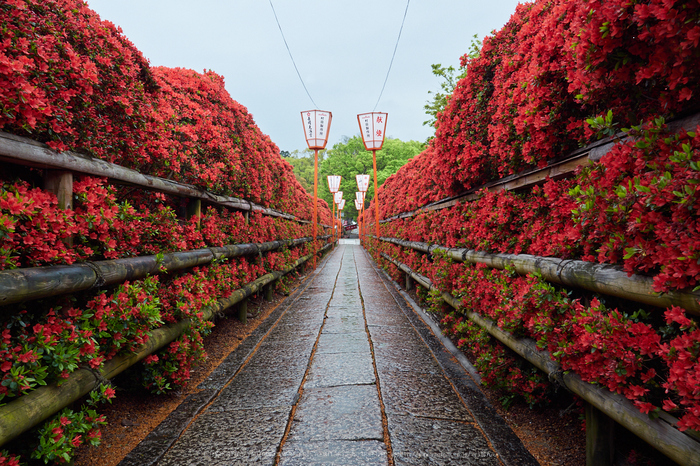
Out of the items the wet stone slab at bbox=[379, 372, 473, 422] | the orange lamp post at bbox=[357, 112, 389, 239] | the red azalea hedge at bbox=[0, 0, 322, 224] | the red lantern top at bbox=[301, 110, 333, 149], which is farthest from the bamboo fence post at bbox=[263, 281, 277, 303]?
the orange lamp post at bbox=[357, 112, 389, 239]

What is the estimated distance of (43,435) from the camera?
1500mm

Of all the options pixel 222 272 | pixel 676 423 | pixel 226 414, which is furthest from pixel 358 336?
pixel 676 423

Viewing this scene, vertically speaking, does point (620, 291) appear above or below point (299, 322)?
above

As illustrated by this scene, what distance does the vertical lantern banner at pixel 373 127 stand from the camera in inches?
403

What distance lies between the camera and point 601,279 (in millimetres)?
1557

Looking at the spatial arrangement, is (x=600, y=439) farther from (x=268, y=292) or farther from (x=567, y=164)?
(x=268, y=292)

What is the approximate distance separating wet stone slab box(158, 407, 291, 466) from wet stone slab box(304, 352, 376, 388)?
503 mm

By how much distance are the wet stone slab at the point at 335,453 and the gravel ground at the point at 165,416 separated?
864mm

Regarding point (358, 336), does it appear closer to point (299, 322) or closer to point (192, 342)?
point (299, 322)

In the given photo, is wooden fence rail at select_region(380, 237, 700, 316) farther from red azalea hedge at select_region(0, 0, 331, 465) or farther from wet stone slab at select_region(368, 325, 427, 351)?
red azalea hedge at select_region(0, 0, 331, 465)

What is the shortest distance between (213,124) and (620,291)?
3891 millimetres

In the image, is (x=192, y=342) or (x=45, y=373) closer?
(x=45, y=373)

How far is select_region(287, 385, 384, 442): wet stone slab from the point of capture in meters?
2.13

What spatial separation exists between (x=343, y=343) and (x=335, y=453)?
191 centimetres
